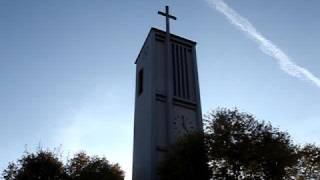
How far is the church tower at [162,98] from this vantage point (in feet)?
126

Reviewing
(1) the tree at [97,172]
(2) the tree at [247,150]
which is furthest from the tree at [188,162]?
(1) the tree at [97,172]

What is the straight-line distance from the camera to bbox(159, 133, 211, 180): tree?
3259 cm

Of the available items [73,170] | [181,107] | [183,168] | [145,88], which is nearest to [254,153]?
[183,168]

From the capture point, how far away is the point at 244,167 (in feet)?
103

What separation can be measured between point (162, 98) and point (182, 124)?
3555mm

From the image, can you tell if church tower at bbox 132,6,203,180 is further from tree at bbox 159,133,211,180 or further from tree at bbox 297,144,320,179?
tree at bbox 297,144,320,179

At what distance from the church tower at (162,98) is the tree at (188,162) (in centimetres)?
269

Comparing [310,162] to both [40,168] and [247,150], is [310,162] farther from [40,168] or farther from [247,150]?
[40,168]

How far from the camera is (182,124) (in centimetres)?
4075

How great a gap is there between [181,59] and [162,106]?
773cm

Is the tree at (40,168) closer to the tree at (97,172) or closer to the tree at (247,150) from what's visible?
the tree at (97,172)

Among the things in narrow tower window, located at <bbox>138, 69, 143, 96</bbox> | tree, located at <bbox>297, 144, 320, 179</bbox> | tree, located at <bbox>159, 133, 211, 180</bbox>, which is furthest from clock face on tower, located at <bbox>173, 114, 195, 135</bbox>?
tree, located at <bbox>297, 144, 320, 179</bbox>

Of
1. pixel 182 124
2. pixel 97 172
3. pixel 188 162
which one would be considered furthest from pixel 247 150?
pixel 97 172

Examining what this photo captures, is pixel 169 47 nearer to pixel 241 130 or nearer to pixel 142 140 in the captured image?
pixel 142 140
